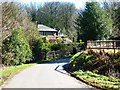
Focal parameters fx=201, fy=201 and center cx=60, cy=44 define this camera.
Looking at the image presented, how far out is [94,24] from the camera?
1240 inches

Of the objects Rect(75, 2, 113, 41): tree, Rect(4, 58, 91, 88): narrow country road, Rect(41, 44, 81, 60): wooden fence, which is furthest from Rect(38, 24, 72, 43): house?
Rect(4, 58, 91, 88): narrow country road

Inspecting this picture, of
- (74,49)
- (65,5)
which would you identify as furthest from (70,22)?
(74,49)

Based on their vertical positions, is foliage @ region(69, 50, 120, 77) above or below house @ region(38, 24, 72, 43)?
below

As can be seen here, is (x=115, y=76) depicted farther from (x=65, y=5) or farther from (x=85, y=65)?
(x=65, y=5)

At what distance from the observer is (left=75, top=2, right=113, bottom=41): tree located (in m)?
31.3

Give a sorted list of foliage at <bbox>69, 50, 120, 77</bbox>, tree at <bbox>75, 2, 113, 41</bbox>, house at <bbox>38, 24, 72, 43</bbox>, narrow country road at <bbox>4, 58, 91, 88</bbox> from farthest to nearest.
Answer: house at <bbox>38, 24, 72, 43</bbox>, tree at <bbox>75, 2, 113, 41</bbox>, foliage at <bbox>69, 50, 120, 77</bbox>, narrow country road at <bbox>4, 58, 91, 88</bbox>

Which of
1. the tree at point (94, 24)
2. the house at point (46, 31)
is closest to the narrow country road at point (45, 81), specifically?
the tree at point (94, 24)

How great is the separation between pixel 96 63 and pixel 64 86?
6.28 metres

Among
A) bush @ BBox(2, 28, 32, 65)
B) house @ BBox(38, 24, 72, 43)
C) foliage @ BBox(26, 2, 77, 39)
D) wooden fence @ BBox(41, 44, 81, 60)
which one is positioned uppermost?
foliage @ BBox(26, 2, 77, 39)

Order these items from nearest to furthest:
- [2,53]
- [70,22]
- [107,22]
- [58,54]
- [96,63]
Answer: [96,63] < [2,53] < [107,22] < [58,54] < [70,22]

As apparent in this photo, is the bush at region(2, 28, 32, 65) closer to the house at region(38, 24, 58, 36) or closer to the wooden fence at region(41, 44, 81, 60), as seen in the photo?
the wooden fence at region(41, 44, 81, 60)

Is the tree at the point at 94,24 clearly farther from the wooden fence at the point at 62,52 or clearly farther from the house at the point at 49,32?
the house at the point at 49,32

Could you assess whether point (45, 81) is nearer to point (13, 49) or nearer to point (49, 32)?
point (13, 49)

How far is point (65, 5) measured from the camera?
6412cm
